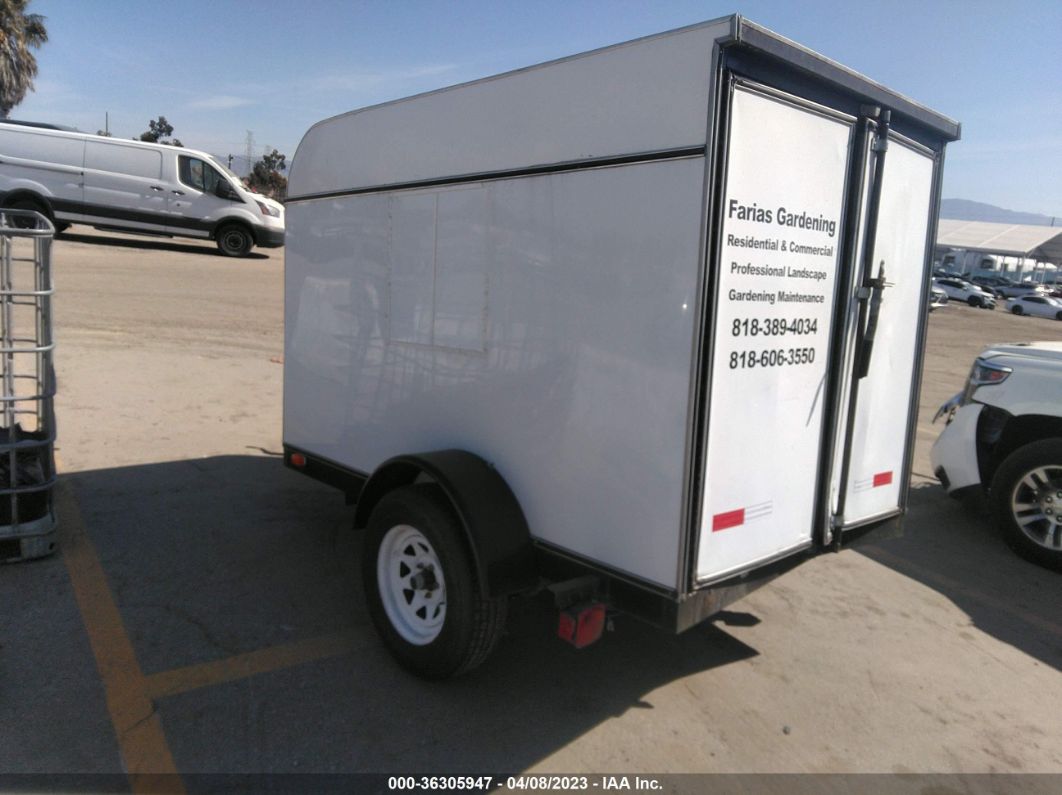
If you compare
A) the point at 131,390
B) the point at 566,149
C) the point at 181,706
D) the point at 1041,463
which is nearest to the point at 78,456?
the point at 131,390

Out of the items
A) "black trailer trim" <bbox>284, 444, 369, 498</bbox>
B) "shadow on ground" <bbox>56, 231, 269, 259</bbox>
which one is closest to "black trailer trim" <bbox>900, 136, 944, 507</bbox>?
"black trailer trim" <bbox>284, 444, 369, 498</bbox>

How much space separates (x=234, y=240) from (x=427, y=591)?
1538cm

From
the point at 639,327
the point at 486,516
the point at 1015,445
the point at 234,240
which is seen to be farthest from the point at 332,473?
the point at 234,240

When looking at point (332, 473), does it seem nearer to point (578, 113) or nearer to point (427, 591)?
point (427, 591)

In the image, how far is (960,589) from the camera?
5.03m

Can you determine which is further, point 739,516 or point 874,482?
point 874,482

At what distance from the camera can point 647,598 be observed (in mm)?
3031

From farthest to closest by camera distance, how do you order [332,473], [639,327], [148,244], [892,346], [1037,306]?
[1037,306] < [148,244] < [332,473] < [892,346] < [639,327]

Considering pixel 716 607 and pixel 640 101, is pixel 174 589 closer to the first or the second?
Answer: pixel 716 607

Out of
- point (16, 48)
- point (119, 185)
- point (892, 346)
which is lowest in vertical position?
point (892, 346)

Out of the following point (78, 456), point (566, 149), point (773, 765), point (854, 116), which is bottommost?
point (773, 765)

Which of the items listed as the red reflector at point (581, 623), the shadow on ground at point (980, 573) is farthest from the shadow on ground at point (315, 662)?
the shadow on ground at point (980, 573)

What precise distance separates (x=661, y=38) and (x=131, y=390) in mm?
7222

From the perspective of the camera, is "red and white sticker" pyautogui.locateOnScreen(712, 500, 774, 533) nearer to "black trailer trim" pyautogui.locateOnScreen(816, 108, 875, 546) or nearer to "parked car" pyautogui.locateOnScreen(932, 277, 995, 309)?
"black trailer trim" pyautogui.locateOnScreen(816, 108, 875, 546)
